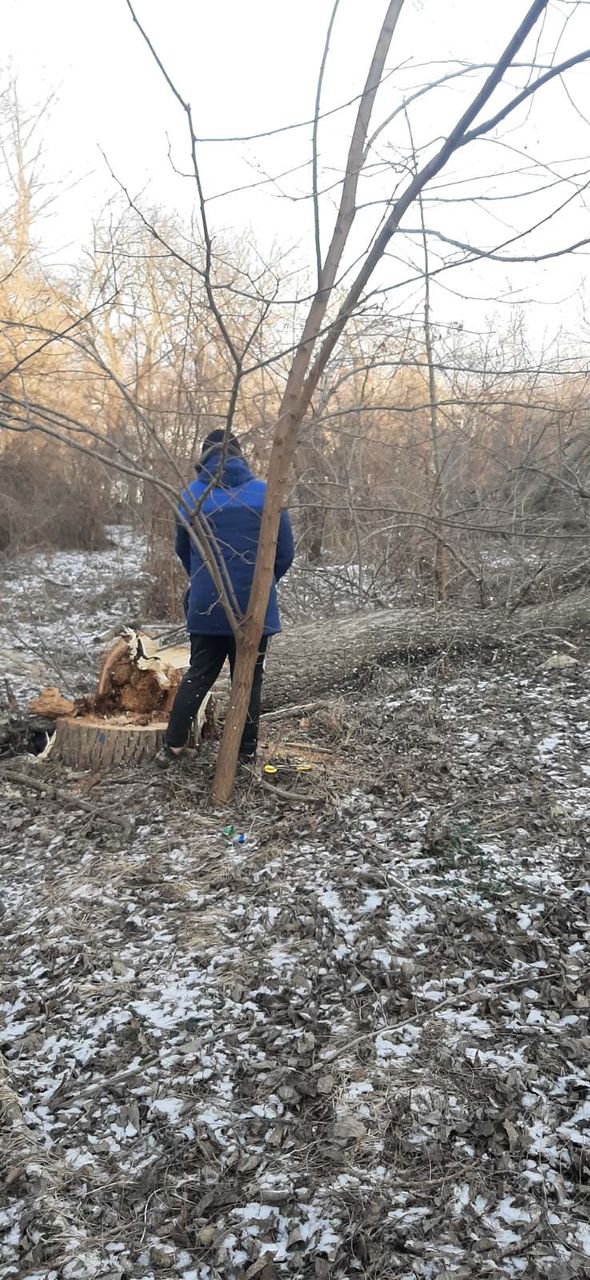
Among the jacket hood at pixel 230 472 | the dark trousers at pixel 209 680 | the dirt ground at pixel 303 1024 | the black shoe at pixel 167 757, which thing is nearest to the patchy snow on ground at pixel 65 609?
the black shoe at pixel 167 757

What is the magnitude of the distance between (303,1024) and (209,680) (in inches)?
76.9

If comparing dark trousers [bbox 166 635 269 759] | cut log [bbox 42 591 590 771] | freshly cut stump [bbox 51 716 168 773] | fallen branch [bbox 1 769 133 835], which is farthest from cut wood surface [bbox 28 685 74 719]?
dark trousers [bbox 166 635 269 759]

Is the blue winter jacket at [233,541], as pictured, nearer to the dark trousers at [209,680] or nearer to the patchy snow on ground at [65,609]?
the dark trousers at [209,680]

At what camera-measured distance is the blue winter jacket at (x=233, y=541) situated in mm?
3912

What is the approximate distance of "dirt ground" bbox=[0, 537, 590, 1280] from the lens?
190 cm

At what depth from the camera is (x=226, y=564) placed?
3994 mm

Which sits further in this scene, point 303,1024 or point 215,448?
point 215,448

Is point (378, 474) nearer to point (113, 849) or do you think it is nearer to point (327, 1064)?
point (113, 849)

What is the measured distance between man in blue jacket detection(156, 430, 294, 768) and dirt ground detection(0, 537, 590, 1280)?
1.59ft

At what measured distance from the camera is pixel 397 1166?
2.03 m

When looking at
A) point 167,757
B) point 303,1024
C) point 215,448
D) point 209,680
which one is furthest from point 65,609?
point 303,1024

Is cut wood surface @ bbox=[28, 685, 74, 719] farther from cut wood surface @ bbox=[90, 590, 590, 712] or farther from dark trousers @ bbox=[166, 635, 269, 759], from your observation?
dark trousers @ bbox=[166, 635, 269, 759]

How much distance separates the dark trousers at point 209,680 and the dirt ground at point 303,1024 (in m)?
0.29

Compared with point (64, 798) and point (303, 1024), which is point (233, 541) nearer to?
point (64, 798)
